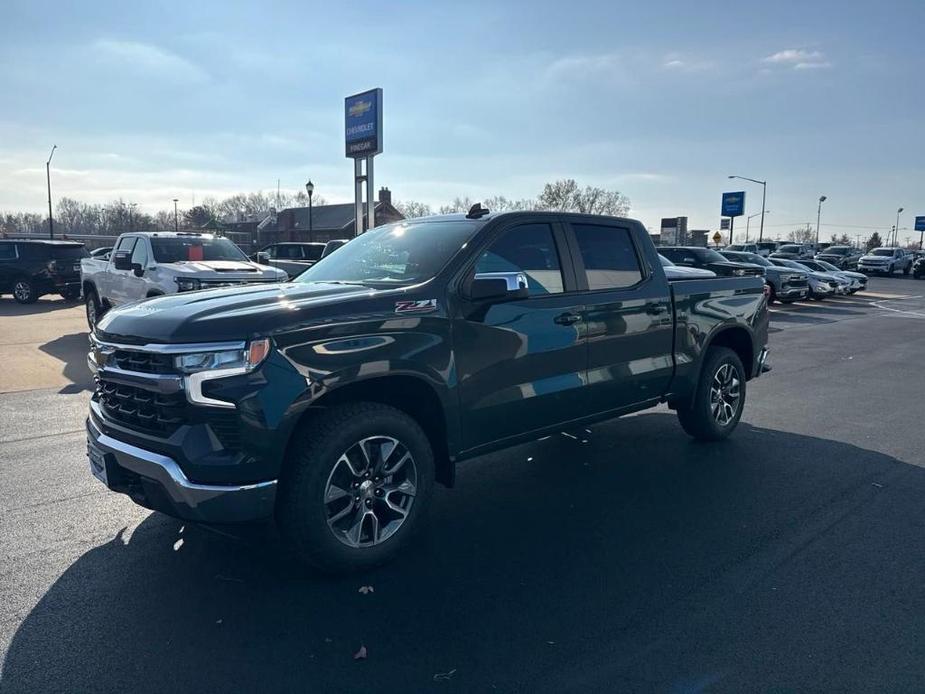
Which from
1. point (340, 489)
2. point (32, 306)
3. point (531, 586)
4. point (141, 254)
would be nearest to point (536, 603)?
point (531, 586)

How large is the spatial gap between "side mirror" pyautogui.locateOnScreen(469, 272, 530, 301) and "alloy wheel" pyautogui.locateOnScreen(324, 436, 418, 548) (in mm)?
973

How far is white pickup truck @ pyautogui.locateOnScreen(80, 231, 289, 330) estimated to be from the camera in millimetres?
10211

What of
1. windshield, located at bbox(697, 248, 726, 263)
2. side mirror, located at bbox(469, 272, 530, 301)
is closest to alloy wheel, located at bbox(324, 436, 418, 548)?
side mirror, located at bbox(469, 272, 530, 301)

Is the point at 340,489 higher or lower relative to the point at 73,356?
higher

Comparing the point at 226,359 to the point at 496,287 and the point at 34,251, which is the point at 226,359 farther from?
the point at 34,251

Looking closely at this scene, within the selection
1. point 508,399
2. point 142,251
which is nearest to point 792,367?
point 508,399

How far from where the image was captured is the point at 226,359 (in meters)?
3.21

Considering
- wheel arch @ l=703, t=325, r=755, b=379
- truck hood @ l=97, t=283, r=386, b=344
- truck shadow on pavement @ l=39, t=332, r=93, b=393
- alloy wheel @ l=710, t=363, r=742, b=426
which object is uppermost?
truck hood @ l=97, t=283, r=386, b=344

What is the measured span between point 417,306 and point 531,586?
1633mm

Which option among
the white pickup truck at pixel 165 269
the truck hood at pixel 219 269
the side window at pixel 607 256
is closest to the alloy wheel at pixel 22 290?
the white pickup truck at pixel 165 269

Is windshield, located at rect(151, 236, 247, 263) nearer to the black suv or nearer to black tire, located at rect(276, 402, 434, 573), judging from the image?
black tire, located at rect(276, 402, 434, 573)

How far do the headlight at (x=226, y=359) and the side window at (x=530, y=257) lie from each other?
1535mm

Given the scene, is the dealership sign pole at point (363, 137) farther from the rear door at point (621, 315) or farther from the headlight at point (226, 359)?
the headlight at point (226, 359)

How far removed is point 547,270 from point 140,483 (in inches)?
111
